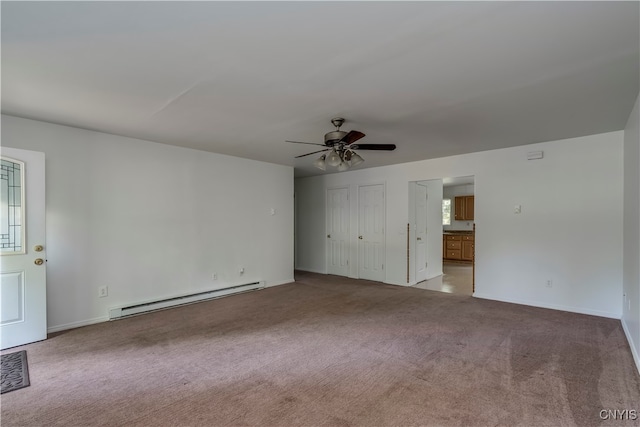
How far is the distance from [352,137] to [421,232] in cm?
380

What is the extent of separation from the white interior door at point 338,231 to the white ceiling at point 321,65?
3.31 metres

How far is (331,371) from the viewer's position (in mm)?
2592

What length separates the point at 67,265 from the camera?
3.63 m

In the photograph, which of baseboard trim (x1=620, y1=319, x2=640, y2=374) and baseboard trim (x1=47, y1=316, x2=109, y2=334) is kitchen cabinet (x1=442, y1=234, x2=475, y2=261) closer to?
baseboard trim (x1=620, y1=319, x2=640, y2=374)

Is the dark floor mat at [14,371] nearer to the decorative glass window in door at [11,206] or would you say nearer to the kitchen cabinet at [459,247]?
the decorative glass window in door at [11,206]

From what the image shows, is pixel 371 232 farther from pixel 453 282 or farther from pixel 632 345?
pixel 632 345

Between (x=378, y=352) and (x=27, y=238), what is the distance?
12.4 ft

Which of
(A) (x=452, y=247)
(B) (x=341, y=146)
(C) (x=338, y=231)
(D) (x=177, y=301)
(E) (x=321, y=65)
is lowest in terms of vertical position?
(D) (x=177, y=301)

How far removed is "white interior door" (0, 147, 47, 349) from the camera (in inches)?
121

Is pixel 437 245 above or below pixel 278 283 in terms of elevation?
above

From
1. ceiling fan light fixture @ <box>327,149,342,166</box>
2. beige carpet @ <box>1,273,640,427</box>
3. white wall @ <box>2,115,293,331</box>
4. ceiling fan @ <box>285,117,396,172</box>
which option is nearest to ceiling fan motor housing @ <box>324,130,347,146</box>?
ceiling fan @ <box>285,117,396,172</box>

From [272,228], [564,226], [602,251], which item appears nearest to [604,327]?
[602,251]

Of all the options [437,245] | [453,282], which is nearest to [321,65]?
[453,282]

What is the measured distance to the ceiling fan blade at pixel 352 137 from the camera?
308 centimetres
